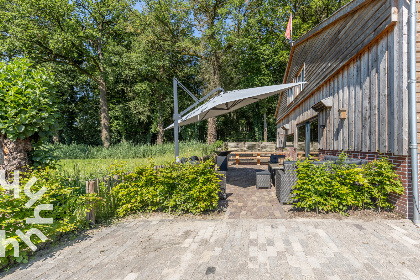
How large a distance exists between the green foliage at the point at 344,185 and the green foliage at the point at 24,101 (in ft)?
13.6

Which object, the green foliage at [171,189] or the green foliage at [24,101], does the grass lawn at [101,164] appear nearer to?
the green foliage at [171,189]

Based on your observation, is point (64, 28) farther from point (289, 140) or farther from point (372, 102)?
point (372, 102)

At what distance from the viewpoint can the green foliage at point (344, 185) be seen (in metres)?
3.74

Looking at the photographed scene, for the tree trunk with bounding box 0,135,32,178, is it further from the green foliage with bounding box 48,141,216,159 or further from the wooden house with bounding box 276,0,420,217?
the green foliage with bounding box 48,141,216,159

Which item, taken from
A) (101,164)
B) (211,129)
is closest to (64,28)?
(211,129)

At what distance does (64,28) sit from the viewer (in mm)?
16188

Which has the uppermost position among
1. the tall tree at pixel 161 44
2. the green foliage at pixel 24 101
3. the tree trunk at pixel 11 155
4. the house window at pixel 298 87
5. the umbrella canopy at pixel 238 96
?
the tall tree at pixel 161 44

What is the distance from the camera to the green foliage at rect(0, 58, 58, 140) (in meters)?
3.18

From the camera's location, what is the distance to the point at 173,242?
294cm

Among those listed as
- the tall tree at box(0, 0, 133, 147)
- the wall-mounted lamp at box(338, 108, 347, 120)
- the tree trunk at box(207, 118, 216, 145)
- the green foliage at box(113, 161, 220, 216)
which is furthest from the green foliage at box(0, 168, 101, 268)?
the tall tree at box(0, 0, 133, 147)

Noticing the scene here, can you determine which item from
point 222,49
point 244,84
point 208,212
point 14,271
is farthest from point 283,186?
point 244,84

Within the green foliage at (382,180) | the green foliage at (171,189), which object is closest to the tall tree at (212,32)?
the green foliage at (171,189)

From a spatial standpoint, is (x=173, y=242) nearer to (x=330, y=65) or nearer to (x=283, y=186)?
(x=283, y=186)

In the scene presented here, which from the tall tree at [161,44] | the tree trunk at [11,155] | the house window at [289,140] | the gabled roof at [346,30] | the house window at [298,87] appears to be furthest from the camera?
the tall tree at [161,44]
